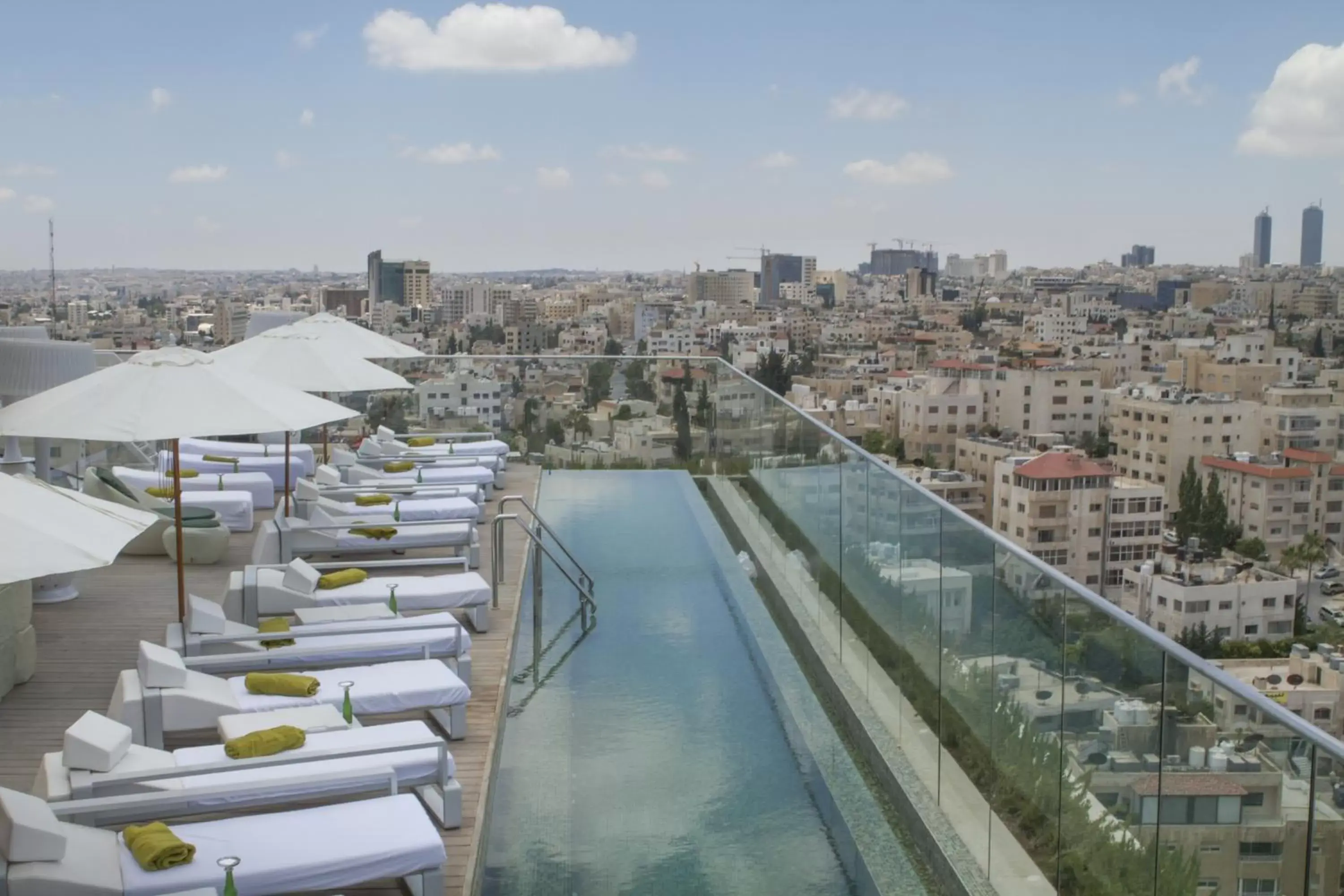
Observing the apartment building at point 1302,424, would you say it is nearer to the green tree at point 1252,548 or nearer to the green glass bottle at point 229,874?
the green tree at point 1252,548

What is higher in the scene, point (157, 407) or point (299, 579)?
point (157, 407)

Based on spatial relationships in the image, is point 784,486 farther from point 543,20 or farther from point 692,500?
point 543,20

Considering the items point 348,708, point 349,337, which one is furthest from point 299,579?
point 349,337

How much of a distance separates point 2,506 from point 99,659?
10.1 ft

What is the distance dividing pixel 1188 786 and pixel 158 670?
334 cm

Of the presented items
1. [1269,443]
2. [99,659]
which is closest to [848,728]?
[99,659]

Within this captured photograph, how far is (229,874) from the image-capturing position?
3.19m

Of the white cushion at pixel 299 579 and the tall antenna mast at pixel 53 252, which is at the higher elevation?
the tall antenna mast at pixel 53 252

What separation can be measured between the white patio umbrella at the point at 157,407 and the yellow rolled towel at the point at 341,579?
91 centimetres

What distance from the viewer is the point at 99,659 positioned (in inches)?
225

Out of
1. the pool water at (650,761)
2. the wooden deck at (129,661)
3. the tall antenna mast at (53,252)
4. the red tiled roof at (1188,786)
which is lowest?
the pool water at (650,761)

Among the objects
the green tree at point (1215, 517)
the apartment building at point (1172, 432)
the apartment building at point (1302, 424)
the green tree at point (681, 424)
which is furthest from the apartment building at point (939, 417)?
the green tree at point (681, 424)

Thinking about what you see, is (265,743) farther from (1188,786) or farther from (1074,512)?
(1074,512)

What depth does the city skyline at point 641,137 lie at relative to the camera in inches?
1117
